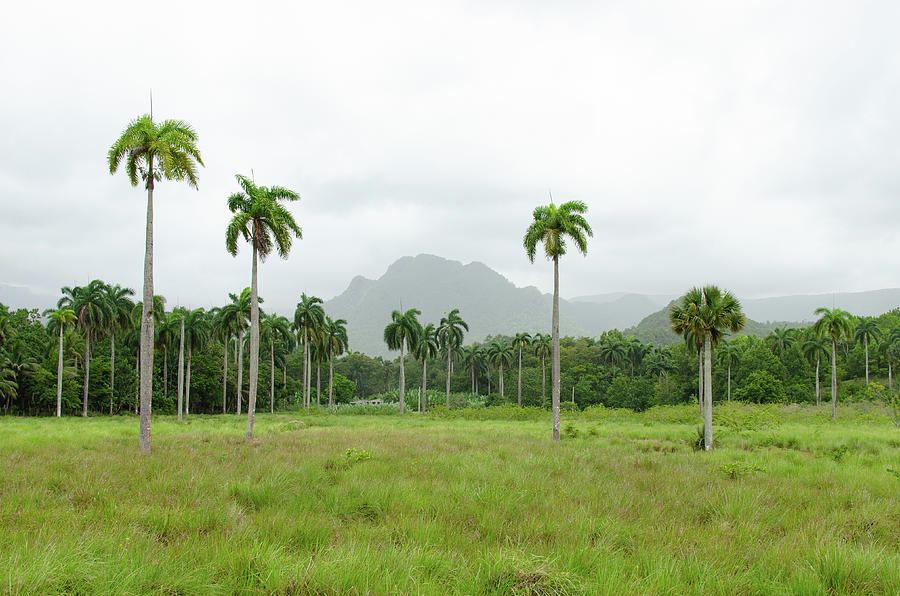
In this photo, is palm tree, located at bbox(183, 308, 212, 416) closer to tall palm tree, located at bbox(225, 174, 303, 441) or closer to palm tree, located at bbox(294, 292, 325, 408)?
palm tree, located at bbox(294, 292, 325, 408)

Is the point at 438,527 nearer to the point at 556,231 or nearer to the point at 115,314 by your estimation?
the point at 556,231

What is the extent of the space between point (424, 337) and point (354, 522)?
171ft

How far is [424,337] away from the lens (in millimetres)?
59406

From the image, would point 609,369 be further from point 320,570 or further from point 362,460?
point 320,570

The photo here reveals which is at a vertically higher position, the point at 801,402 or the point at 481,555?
the point at 481,555

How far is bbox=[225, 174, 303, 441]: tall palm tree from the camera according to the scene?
2153 cm

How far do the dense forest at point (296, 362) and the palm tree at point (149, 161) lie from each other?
24933mm

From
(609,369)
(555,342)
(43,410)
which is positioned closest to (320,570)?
(555,342)

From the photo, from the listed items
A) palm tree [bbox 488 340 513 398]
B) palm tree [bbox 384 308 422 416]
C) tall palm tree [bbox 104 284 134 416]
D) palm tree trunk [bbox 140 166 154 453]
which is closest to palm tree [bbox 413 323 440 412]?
palm tree [bbox 384 308 422 416]

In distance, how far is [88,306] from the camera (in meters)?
48.2

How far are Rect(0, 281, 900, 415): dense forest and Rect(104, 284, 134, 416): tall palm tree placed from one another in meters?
0.17

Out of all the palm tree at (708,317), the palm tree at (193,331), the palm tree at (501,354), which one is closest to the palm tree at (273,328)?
the palm tree at (193,331)

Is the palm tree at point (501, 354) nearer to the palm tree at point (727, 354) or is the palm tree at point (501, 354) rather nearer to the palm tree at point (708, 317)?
the palm tree at point (727, 354)

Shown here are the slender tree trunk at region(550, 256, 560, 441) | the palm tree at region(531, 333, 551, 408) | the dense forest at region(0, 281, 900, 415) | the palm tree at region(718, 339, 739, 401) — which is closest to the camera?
the slender tree trunk at region(550, 256, 560, 441)
